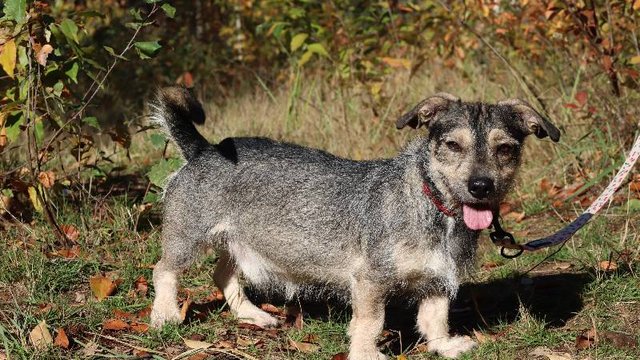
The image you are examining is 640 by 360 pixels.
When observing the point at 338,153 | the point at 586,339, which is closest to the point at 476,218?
the point at 586,339

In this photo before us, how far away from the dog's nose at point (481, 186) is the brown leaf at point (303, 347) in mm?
1494

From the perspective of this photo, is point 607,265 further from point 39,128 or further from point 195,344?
point 39,128

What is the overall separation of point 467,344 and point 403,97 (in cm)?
516

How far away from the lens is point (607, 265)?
6.03 m

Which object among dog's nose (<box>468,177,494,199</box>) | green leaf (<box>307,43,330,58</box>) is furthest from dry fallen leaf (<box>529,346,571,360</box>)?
green leaf (<box>307,43,330,58</box>)

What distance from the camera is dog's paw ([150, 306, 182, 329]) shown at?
5344mm

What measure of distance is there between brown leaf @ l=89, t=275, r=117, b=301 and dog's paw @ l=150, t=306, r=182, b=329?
0.53 m

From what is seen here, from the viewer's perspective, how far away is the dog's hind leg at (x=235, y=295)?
18.8 feet

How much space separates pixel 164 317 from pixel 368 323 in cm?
142

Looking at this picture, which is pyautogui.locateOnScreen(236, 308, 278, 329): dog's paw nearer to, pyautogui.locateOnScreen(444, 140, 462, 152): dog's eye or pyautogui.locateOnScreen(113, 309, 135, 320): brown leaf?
pyautogui.locateOnScreen(113, 309, 135, 320): brown leaf

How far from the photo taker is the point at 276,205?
214 inches

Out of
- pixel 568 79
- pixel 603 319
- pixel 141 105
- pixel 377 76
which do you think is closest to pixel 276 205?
pixel 603 319

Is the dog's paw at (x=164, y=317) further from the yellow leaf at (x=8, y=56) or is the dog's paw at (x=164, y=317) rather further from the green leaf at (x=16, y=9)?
the green leaf at (x=16, y=9)

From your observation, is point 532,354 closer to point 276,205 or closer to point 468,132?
point 468,132
